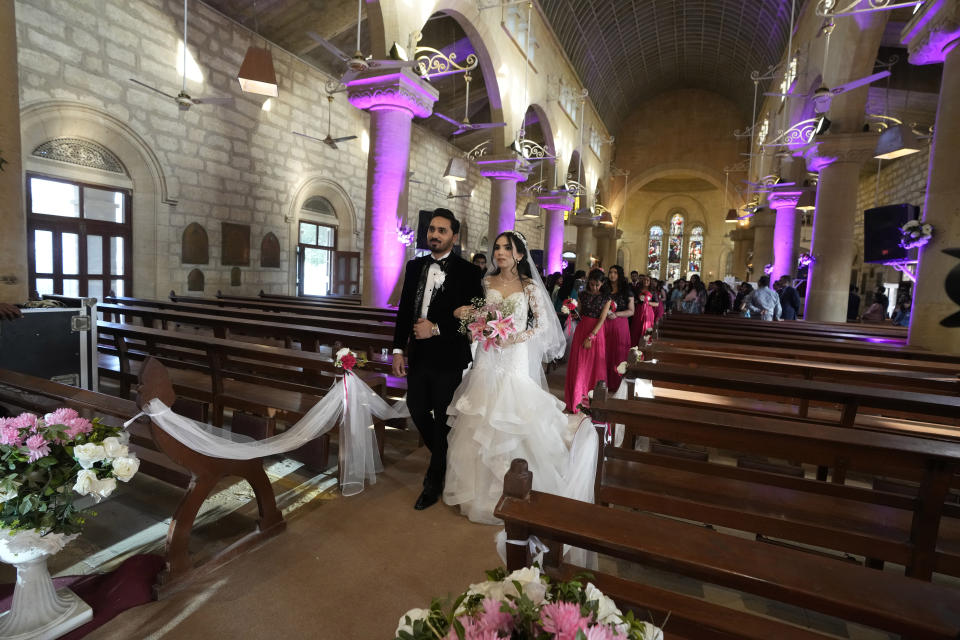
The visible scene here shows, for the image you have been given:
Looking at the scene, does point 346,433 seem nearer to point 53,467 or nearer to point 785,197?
point 53,467

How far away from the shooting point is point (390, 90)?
706 centimetres

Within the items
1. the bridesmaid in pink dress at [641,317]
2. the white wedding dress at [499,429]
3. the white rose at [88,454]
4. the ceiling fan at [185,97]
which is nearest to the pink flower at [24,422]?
the white rose at [88,454]

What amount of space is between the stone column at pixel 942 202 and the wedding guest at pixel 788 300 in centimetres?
464

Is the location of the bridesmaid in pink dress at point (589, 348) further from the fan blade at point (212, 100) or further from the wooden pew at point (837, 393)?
the fan blade at point (212, 100)

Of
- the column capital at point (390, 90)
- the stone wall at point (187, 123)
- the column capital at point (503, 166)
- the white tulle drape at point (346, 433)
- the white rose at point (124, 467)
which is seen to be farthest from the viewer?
the column capital at point (503, 166)

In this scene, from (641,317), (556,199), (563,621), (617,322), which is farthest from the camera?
(556,199)

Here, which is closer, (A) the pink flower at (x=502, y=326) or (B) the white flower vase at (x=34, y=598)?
(B) the white flower vase at (x=34, y=598)

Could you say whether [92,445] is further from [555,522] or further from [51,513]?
[555,522]

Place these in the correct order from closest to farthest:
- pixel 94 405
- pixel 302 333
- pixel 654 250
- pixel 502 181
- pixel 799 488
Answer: pixel 799 488 < pixel 94 405 < pixel 302 333 < pixel 502 181 < pixel 654 250

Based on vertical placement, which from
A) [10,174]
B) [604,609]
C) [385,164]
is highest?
[385,164]

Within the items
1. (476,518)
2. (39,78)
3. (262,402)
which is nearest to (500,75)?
(39,78)

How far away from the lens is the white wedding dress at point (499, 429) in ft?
9.44

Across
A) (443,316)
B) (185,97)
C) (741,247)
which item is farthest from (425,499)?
(741,247)

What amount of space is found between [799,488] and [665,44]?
2237 centimetres
